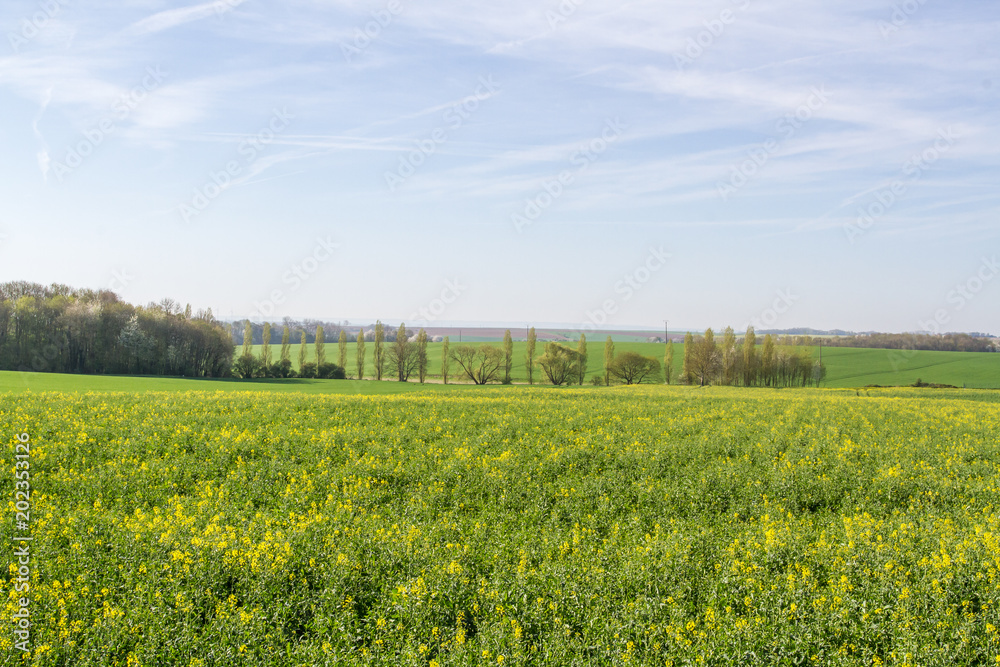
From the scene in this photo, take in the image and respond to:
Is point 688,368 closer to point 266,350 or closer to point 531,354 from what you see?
point 531,354

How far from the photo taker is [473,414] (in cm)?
2561

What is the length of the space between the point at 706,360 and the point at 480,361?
4069 cm

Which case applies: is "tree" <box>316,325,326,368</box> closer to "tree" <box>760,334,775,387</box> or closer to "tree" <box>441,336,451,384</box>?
"tree" <box>441,336,451,384</box>

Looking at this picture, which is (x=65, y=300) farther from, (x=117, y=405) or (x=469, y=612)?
(x=469, y=612)

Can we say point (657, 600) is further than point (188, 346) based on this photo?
No

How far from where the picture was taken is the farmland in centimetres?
848

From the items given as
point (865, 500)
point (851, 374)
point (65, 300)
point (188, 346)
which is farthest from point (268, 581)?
point (851, 374)

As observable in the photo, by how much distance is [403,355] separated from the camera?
4144 inches

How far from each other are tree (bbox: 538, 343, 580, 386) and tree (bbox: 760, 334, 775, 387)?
32.3m

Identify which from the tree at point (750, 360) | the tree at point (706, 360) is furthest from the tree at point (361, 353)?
the tree at point (750, 360)

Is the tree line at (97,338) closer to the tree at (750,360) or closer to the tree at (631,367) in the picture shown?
the tree at (631,367)

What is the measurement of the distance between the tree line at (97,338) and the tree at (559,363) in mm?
55215

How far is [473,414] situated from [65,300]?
8897 centimetres

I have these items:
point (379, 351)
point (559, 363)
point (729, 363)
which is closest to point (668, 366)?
point (729, 363)
